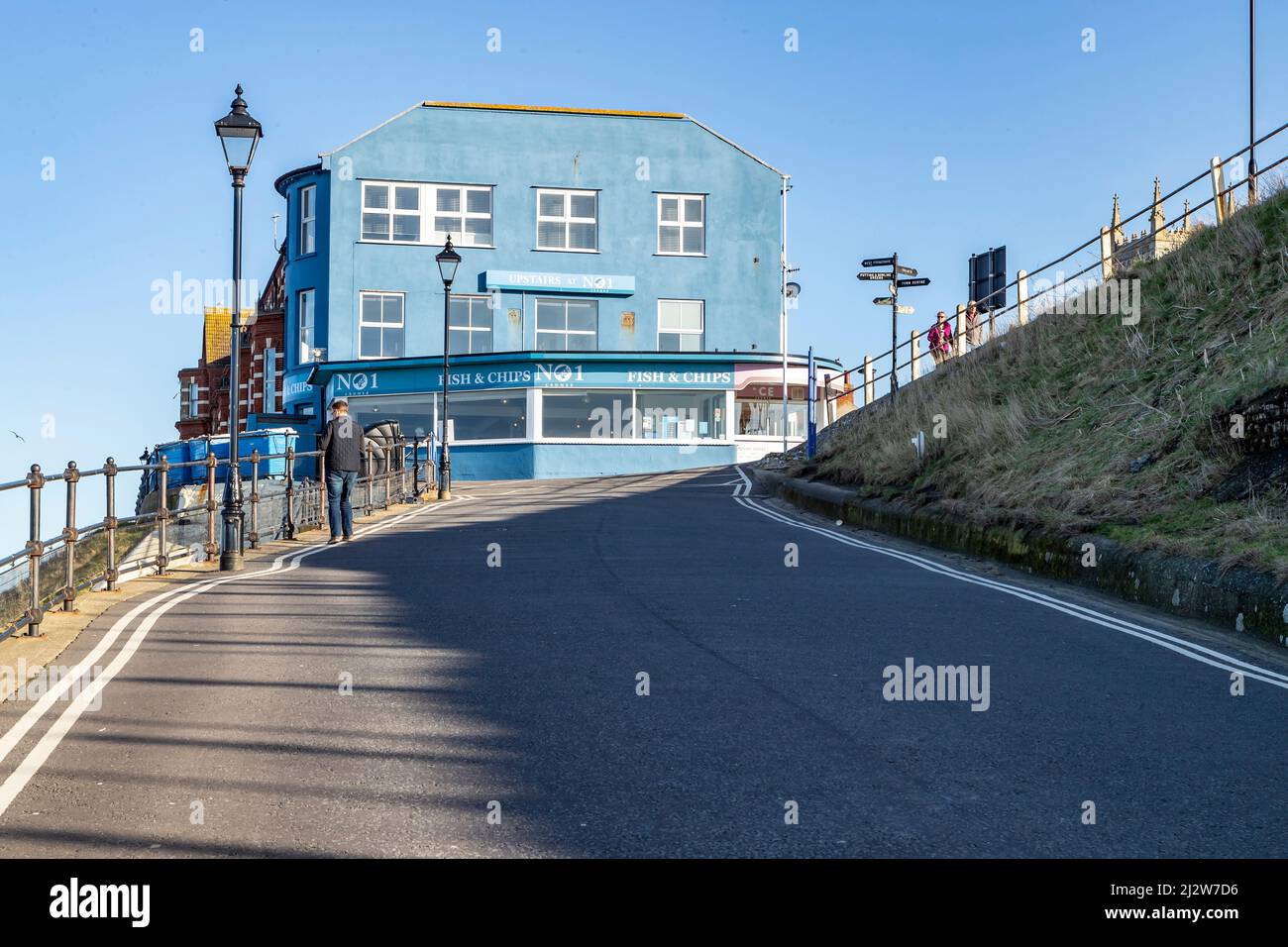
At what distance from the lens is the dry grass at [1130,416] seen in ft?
43.7

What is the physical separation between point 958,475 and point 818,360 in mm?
25829

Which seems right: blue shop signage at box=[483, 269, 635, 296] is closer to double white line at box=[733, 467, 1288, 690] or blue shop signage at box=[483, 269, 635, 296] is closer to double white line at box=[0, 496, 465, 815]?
double white line at box=[733, 467, 1288, 690]

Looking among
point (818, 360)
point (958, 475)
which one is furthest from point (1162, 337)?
point (818, 360)

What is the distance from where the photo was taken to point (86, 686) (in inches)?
312

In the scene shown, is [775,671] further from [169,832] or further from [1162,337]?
[1162,337]

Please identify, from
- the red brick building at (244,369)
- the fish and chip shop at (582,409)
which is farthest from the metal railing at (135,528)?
the red brick building at (244,369)

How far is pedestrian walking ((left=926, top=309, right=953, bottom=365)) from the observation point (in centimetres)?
3020

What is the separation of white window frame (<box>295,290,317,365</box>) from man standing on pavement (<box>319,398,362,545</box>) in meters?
27.3

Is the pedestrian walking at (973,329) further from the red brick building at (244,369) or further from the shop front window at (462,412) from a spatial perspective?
the red brick building at (244,369)

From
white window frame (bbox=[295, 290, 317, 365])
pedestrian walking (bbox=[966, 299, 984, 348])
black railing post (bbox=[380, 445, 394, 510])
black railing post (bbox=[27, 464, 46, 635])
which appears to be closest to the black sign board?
pedestrian walking (bbox=[966, 299, 984, 348])

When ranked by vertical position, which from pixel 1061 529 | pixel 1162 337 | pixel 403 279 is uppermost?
pixel 403 279

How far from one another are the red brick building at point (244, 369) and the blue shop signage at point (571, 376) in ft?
29.1
